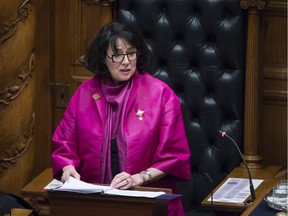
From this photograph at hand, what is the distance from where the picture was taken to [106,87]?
11.6ft

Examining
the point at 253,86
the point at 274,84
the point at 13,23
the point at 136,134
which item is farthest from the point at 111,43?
the point at 274,84

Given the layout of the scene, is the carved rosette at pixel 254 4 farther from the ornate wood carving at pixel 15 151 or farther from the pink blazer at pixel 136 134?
the ornate wood carving at pixel 15 151

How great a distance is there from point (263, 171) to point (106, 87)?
81cm

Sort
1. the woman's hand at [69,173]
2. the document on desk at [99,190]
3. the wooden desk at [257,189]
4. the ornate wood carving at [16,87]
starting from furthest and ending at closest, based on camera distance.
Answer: the ornate wood carving at [16,87]
the wooden desk at [257,189]
the woman's hand at [69,173]
the document on desk at [99,190]

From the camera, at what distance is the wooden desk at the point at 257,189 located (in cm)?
359

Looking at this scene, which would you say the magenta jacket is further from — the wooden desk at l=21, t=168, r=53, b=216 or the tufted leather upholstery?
the tufted leather upholstery

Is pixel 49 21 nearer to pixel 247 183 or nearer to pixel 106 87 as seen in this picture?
pixel 106 87

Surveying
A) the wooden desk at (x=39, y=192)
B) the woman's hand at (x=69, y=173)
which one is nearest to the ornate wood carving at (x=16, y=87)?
the wooden desk at (x=39, y=192)

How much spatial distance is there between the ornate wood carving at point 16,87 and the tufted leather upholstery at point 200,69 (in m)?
0.42

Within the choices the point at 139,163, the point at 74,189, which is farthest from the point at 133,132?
the point at 74,189

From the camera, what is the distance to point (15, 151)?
4062 millimetres

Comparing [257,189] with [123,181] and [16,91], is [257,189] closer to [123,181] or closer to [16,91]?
[123,181]

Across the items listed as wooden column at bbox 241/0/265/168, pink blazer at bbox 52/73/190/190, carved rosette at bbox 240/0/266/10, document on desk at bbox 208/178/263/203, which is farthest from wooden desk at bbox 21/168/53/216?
carved rosette at bbox 240/0/266/10

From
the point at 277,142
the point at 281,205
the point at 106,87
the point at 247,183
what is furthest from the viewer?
the point at 277,142
